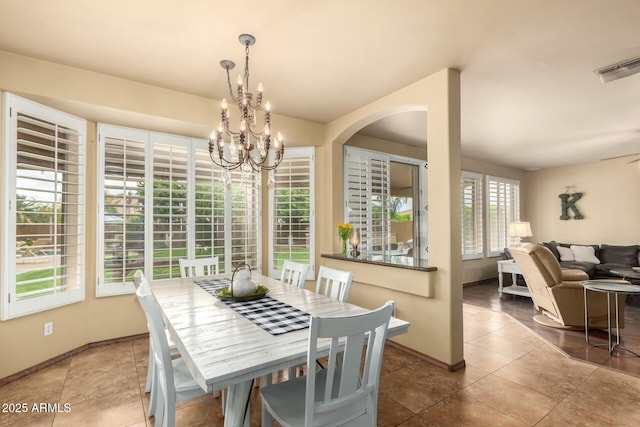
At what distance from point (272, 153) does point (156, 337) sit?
316 centimetres

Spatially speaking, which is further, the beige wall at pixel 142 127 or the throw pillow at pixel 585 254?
the throw pillow at pixel 585 254

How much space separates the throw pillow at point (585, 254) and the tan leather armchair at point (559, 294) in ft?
9.35

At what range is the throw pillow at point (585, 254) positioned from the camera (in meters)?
6.08

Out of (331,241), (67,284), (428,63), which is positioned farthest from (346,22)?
(67,284)

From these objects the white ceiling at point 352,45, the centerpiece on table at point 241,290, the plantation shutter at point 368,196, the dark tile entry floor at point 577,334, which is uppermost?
the white ceiling at point 352,45

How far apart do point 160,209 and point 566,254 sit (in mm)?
7389

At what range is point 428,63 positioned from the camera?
2.74m

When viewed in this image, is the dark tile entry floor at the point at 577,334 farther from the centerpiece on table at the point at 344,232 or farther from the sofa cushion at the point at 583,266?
the centerpiece on table at the point at 344,232

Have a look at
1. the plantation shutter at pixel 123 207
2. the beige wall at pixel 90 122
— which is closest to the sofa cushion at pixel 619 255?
the beige wall at pixel 90 122

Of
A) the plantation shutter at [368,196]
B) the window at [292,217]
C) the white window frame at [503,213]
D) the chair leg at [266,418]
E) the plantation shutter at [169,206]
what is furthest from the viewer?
the white window frame at [503,213]

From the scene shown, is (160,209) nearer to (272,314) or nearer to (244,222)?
(244,222)

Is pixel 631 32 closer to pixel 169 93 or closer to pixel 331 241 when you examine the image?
pixel 331 241

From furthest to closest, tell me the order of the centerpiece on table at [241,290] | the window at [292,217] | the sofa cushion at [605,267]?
the sofa cushion at [605,267] → the window at [292,217] → the centerpiece on table at [241,290]

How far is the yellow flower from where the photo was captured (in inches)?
153
